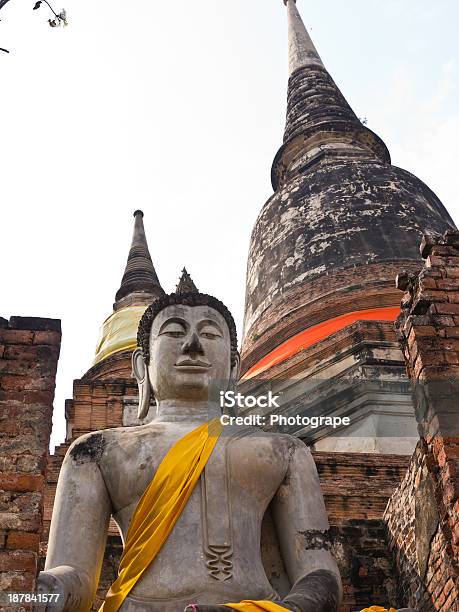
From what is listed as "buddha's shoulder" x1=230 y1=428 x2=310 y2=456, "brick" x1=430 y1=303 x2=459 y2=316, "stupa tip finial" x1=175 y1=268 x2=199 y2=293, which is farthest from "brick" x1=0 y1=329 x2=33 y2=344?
"brick" x1=430 y1=303 x2=459 y2=316

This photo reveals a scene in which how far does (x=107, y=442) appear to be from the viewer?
4.98 metres

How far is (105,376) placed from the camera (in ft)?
47.5

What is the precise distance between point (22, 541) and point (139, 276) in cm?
1337

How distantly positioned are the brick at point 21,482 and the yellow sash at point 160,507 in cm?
83

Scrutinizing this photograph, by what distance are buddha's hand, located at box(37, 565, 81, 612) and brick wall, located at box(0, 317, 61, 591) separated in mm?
466

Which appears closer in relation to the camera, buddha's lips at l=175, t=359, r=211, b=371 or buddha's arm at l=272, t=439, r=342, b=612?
buddha's arm at l=272, t=439, r=342, b=612

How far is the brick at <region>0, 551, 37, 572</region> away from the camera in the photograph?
4879 mm

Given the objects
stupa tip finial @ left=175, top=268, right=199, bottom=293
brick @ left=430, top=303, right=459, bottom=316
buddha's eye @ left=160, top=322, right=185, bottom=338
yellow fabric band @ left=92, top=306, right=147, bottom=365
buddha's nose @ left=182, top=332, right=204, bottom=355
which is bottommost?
buddha's nose @ left=182, top=332, right=204, bottom=355

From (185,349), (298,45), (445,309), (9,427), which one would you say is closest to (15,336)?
(9,427)

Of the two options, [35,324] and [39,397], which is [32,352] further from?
[39,397]

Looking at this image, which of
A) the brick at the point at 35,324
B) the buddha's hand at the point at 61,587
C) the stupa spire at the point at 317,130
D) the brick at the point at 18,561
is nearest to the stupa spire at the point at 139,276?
the stupa spire at the point at 317,130

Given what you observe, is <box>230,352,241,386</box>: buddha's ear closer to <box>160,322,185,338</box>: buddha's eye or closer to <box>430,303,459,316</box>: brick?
<box>160,322,185,338</box>: buddha's eye

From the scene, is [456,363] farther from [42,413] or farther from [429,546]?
[42,413]

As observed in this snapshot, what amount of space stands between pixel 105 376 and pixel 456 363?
359 inches
